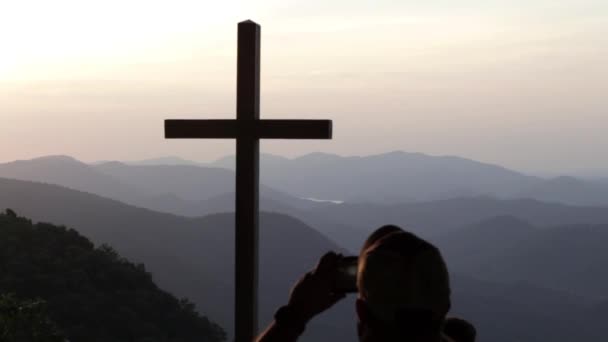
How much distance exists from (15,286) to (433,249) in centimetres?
4911

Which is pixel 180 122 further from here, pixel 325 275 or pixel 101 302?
pixel 101 302

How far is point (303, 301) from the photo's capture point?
2465 millimetres

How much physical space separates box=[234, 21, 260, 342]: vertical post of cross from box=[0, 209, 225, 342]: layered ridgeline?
4033 cm

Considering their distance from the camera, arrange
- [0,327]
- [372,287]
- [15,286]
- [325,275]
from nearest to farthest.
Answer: [372,287] → [325,275] → [0,327] → [15,286]

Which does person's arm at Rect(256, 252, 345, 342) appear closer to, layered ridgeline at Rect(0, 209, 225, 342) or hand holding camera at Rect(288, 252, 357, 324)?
hand holding camera at Rect(288, 252, 357, 324)

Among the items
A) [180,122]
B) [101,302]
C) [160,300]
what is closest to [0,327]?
[180,122]

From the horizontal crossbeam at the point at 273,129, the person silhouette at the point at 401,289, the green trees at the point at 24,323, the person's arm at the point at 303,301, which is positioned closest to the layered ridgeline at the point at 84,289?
the green trees at the point at 24,323

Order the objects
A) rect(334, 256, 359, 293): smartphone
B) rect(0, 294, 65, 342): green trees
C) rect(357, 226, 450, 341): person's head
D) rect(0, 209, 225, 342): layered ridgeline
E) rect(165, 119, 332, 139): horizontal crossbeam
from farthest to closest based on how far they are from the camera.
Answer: rect(0, 209, 225, 342): layered ridgeline → rect(0, 294, 65, 342): green trees → rect(165, 119, 332, 139): horizontal crossbeam → rect(334, 256, 359, 293): smartphone → rect(357, 226, 450, 341): person's head

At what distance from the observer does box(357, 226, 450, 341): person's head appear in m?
2.24

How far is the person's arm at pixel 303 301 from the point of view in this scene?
2463mm

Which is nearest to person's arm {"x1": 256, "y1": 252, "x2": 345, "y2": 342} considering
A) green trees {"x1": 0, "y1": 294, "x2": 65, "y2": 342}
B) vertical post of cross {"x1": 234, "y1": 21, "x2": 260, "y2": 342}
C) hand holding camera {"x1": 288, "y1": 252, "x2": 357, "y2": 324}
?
hand holding camera {"x1": 288, "y1": 252, "x2": 357, "y2": 324}

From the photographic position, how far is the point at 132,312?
55.0m

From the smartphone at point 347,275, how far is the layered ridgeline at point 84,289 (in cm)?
4492

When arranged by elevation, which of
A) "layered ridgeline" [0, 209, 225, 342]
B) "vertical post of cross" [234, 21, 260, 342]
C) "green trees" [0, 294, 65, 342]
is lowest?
"layered ridgeline" [0, 209, 225, 342]
